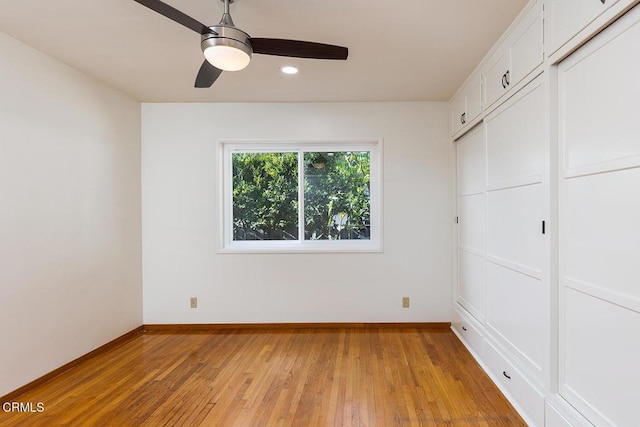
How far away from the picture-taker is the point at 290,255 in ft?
11.6

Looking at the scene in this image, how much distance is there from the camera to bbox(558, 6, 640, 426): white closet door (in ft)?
4.07

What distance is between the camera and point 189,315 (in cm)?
354

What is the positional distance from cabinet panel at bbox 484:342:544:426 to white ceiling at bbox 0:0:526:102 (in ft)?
7.17

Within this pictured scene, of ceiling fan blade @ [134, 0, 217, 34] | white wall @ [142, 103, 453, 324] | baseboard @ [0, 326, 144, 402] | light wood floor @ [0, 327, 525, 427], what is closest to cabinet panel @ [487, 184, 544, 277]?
light wood floor @ [0, 327, 525, 427]

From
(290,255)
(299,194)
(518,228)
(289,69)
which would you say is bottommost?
(290,255)

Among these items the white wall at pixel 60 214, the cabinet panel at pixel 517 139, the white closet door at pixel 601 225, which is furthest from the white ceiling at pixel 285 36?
the white closet door at pixel 601 225

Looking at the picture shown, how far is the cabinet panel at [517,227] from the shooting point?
6.04ft

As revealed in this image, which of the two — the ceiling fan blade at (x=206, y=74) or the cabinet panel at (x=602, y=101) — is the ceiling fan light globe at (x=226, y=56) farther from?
the cabinet panel at (x=602, y=101)

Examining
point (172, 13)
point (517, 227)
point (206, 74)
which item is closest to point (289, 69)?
point (206, 74)

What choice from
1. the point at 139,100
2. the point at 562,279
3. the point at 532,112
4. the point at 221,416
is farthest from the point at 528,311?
the point at 139,100

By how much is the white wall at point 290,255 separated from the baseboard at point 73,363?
0.72ft

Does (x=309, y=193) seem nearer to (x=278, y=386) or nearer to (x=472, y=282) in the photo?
(x=472, y=282)

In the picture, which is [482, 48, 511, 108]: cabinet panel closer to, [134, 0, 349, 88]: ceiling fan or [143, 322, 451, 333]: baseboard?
[134, 0, 349, 88]: ceiling fan

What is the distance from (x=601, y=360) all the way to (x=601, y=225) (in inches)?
22.5
